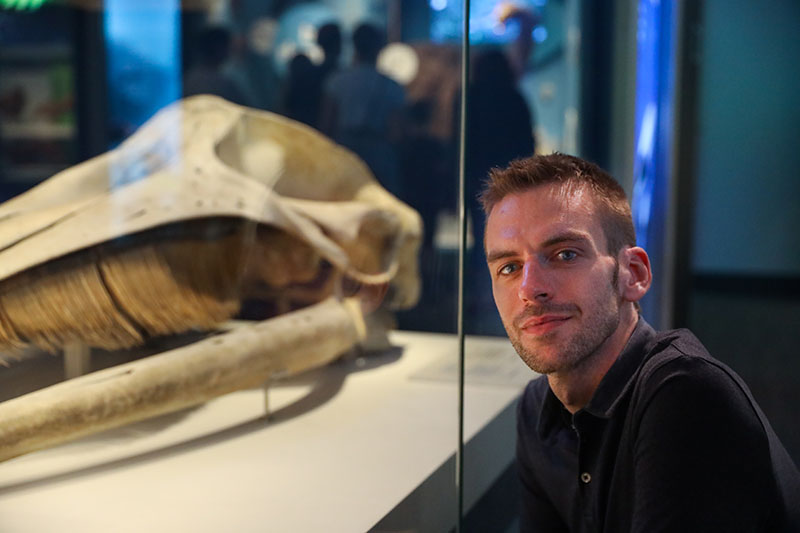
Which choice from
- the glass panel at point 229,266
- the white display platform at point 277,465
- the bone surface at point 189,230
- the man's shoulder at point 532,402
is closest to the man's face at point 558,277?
the man's shoulder at point 532,402

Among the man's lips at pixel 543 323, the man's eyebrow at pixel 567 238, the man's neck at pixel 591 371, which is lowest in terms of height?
the man's neck at pixel 591 371

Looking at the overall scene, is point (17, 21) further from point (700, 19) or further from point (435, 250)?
point (700, 19)

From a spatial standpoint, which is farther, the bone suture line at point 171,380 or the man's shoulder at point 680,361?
the bone suture line at point 171,380

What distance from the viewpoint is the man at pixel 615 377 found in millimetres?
902

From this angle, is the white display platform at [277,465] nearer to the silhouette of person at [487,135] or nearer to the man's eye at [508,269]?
the silhouette of person at [487,135]

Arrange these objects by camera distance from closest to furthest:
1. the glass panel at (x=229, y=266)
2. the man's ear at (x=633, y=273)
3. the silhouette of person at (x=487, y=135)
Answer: the man's ear at (x=633, y=273) → the silhouette of person at (x=487, y=135) → the glass panel at (x=229, y=266)

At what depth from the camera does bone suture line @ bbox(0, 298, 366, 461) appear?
4.82 feet

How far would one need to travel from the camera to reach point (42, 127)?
1.69 meters

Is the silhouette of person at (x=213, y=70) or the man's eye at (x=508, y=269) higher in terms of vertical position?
the silhouette of person at (x=213, y=70)

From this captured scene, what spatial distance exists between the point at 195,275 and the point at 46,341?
45 centimetres

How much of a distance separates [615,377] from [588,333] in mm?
64

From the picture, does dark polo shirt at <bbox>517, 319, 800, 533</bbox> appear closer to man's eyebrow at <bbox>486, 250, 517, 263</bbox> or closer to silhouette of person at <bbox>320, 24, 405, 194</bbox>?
man's eyebrow at <bbox>486, 250, 517, 263</bbox>

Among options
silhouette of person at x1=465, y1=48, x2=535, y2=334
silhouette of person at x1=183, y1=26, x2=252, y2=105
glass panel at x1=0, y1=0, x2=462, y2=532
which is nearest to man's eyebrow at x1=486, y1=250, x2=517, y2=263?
silhouette of person at x1=465, y1=48, x2=535, y2=334

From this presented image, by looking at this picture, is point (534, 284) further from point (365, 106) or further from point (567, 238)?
point (365, 106)
